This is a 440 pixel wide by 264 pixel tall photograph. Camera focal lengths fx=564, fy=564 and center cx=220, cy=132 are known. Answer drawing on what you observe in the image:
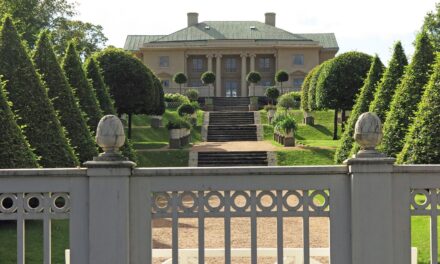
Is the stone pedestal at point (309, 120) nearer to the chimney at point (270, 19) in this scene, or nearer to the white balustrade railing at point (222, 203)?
the white balustrade railing at point (222, 203)

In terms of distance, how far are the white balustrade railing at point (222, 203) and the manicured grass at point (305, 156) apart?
59.8 ft

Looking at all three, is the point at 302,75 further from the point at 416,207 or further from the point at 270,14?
the point at 416,207

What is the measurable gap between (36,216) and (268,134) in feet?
103

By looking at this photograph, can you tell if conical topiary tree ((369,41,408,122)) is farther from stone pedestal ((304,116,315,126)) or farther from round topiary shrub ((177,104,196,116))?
round topiary shrub ((177,104,196,116))

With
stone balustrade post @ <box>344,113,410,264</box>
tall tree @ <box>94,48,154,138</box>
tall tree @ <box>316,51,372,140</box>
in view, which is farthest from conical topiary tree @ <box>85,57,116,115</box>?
stone balustrade post @ <box>344,113,410,264</box>

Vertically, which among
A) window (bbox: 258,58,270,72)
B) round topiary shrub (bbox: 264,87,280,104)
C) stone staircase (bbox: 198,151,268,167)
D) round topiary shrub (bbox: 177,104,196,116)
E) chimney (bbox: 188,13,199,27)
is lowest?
stone staircase (bbox: 198,151,268,167)

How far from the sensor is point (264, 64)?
70938 mm

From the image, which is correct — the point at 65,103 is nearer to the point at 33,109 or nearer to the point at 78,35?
the point at 33,109

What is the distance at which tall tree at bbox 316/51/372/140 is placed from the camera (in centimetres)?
3031

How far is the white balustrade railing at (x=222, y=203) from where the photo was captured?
17.5 feet

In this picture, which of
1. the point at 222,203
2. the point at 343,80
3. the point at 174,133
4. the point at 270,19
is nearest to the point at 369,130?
the point at 222,203

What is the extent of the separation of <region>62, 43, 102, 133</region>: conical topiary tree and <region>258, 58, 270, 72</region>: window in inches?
2104

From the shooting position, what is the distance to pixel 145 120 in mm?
41156

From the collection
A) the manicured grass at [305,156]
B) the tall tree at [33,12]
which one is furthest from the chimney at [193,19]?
the manicured grass at [305,156]
